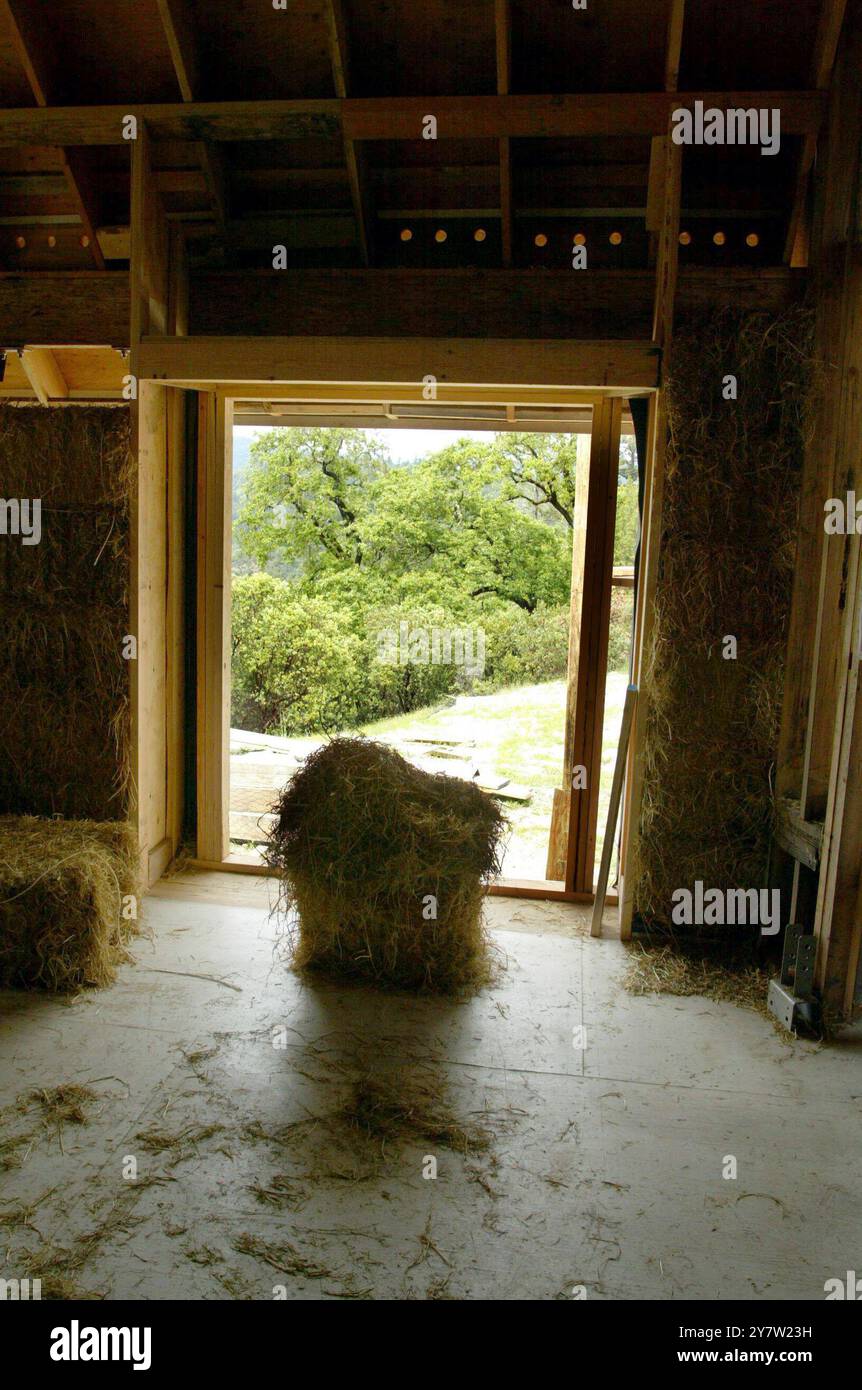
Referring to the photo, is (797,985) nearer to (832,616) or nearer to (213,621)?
(832,616)

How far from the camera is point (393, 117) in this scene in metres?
3.58

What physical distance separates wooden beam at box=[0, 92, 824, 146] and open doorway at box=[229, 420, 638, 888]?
689 centimetres

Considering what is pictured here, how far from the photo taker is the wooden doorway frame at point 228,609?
408 cm

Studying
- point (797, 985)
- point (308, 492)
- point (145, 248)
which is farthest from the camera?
point (308, 492)

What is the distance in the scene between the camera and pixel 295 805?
351 centimetres

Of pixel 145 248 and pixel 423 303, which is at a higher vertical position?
pixel 145 248

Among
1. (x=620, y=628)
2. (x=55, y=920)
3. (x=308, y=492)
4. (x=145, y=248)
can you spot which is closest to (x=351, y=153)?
(x=145, y=248)

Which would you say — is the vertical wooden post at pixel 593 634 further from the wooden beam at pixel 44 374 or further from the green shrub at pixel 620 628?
the green shrub at pixel 620 628

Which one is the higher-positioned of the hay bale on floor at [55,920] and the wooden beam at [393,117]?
the wooden beam at [393,117]

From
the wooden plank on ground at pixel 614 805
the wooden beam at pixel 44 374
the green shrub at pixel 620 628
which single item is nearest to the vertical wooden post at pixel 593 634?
the wooden plank on ground at pixel 614 805

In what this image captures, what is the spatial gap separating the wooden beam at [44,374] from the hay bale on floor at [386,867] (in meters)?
2.45

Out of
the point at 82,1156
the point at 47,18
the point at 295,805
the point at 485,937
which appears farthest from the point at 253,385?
the point at 82,1156

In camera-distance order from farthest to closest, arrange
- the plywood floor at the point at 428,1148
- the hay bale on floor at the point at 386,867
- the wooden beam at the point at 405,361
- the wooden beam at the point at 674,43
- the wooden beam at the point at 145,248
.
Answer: the wooden beam at the point at 145,248, the wooden beam at the point at 405,361, the hay bale on floor at the point at 386,867, the wooden beam at the point at 674,43, the plywood floor at the point at 428,1148

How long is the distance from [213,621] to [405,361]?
155 cm
